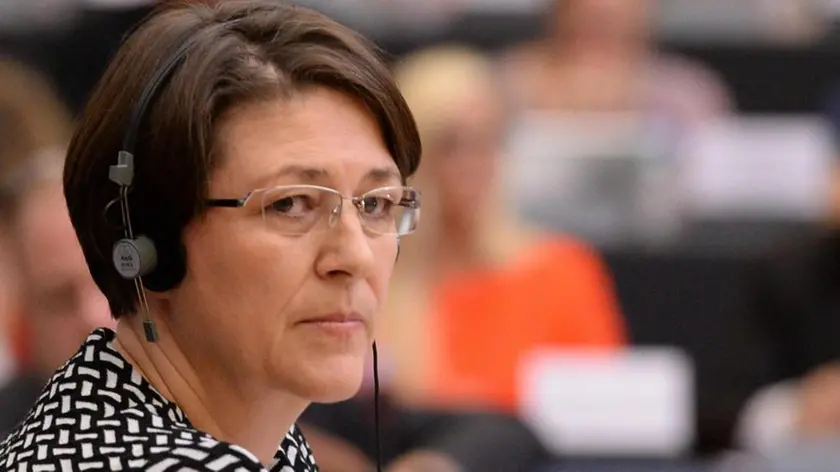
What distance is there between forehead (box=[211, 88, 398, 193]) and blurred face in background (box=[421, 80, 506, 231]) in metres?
2.12

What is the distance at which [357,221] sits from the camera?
47.8 inches

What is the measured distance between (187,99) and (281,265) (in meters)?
0.15

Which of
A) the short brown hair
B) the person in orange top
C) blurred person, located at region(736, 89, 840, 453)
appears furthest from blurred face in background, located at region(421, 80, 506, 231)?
the short brown hair

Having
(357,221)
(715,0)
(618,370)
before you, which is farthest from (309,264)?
(715,0)

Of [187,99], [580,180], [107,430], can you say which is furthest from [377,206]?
[580,180]

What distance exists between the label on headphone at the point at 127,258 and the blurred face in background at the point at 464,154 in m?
2.16

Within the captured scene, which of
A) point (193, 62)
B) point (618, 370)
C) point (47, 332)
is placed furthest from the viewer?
point (618, 370)

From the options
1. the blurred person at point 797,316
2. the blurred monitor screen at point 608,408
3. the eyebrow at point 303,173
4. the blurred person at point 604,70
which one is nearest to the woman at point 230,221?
the eyebrow at point 303,173

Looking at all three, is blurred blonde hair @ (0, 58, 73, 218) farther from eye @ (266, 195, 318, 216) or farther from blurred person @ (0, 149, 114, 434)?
eye @ (266, 195, 318, 216)

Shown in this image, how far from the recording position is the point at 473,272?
3.32m

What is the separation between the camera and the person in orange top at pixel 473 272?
323 centimetres

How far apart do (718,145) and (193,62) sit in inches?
109

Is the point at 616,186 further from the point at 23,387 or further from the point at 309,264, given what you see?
the point at 309,264

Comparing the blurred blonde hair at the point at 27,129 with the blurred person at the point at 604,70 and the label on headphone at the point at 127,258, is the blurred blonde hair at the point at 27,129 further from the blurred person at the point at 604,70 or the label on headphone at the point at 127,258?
the label on headphone at the point at 127,258
